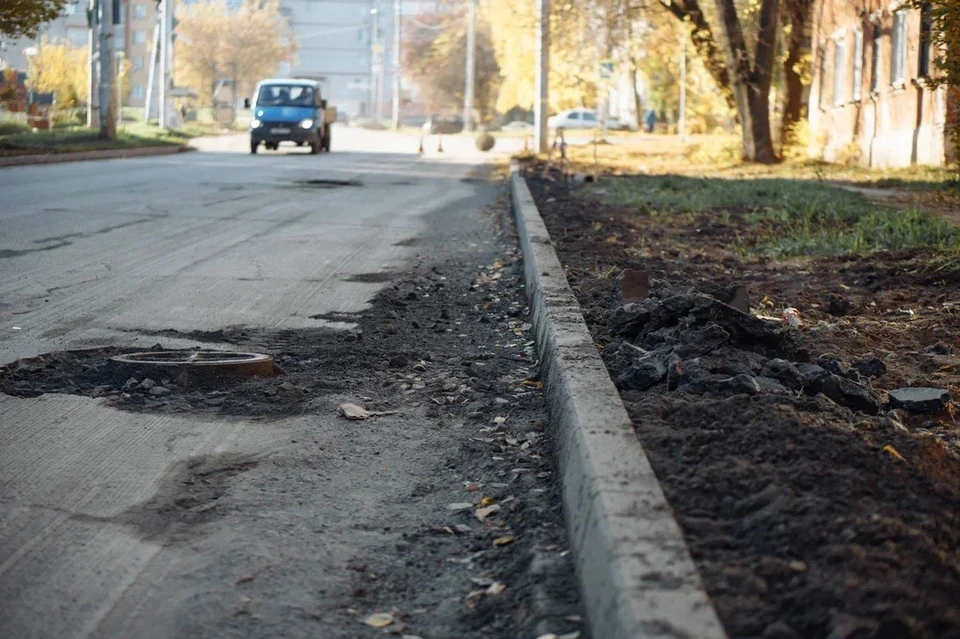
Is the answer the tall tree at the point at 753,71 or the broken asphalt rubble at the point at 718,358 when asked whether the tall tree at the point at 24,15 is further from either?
the broken asphalt rubble at the point at 718,358

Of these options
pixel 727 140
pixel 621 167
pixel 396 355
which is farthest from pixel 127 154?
pixel 396 355

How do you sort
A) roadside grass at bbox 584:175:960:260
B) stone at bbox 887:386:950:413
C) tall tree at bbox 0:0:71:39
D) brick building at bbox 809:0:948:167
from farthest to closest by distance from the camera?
tall tree at bbox 0:0:71:39 < brick building at bbox 809:0:948:167 < roadside grass at bbox 584:175:960:260 < stone at bbox 887:386:950:413

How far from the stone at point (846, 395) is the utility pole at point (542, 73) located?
89.8 feet

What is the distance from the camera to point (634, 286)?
7.21 metres

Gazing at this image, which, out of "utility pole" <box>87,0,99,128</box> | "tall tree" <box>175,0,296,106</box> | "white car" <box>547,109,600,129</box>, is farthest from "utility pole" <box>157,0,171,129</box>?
"white car" <box>547,109,600,129</box>

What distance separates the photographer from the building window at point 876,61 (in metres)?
26.8

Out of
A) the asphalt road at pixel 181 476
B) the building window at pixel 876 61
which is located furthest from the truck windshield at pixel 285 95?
the asphalt road at pixel 181 476

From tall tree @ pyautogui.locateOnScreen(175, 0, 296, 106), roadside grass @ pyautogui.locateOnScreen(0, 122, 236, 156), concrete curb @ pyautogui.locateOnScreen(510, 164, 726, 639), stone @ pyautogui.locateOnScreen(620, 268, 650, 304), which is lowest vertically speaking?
concrete curb @ pyautogui.locateOnScreen(510, 164, 726, 639)

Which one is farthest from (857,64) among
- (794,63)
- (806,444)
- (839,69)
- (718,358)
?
(806,444)

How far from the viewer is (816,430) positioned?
12.8 ft

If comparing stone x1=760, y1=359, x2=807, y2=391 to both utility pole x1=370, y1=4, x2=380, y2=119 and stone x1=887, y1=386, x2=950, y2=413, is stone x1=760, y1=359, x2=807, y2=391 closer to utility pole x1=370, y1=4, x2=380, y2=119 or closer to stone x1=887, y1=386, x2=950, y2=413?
stone x1=887, y1=386, x2=950, y2=413

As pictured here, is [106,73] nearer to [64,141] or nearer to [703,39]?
[64,141]

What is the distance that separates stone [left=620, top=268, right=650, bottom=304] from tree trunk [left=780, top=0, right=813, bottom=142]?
2136 centimetres

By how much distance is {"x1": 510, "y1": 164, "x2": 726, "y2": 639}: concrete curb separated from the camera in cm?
265
